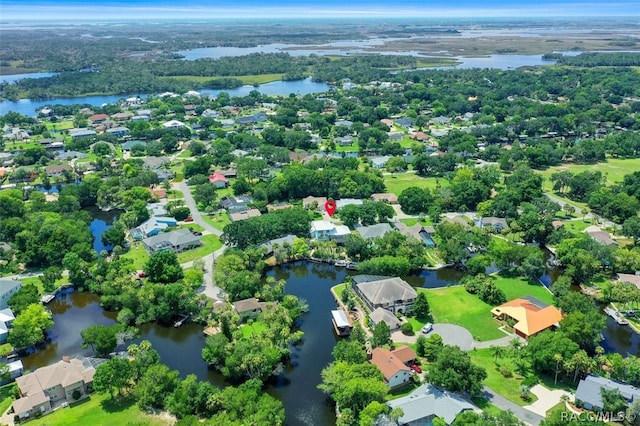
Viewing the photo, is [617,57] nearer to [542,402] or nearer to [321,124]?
[321,124]

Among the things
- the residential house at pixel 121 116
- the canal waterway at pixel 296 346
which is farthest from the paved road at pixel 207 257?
the residential house at pixel 121 116

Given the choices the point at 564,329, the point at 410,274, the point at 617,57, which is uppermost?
the point at 617,57

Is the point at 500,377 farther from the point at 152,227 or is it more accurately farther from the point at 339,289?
the point at 152,227

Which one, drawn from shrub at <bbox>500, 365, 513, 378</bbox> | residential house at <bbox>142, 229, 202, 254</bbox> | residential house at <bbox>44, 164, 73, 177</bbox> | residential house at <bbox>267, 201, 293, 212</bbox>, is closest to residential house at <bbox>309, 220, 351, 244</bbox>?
residential house at <bbox>267, 201, 293, 212</bbox>

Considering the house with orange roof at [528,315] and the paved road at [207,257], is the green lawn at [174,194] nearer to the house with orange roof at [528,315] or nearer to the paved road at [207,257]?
the paved road at [207,257]

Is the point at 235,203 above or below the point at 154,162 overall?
below

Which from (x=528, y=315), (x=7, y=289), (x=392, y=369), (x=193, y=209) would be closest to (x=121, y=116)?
(x=193, y=209)

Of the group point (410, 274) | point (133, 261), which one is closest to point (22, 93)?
point (133, 261)

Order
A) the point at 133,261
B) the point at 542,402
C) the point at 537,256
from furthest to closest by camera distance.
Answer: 1. the point at 133,261
2. the point at 537,256
3. the point at 542,402
